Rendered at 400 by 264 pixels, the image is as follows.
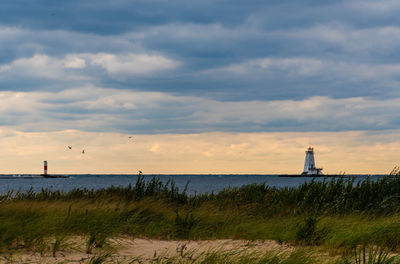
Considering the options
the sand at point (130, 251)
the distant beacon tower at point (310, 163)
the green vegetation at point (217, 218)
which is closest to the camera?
the sand at point (130, 251)

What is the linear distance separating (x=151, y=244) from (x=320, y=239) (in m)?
4.46

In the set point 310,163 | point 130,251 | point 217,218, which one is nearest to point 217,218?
point 217,218

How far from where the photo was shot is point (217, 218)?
581 inches

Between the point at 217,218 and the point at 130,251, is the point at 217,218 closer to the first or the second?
the point at 217,218

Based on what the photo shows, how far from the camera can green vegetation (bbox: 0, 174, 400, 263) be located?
10814 mm

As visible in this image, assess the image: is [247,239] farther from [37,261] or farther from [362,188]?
[362,188]

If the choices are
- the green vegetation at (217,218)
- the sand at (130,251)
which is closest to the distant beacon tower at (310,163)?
the green vegetation at (217,218)

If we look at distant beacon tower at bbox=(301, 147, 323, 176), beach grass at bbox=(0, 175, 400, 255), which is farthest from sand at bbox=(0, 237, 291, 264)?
distant beacon tower at bbox=(301, 147, 323, 176)

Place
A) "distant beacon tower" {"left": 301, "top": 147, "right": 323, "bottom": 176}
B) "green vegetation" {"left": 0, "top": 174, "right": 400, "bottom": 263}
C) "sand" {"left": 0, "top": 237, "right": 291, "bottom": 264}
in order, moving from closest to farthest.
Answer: "sand" {"left": 0, "top": 237, "right": 291, "bottom": 264}
"green vegetation" {"left": 0, "top": 174, "right": 400, "bottom": 263}
"distant beacon tower" {"left": 301, "top": 147, "right": 323, "bottom": 176}

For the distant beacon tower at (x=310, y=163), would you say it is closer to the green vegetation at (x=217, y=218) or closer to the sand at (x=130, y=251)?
the green vegetation at (x=217, y=218)

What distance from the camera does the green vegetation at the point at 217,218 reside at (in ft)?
35.5

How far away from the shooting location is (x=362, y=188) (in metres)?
18.1

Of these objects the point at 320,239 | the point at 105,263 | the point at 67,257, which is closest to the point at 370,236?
the point at 320,239

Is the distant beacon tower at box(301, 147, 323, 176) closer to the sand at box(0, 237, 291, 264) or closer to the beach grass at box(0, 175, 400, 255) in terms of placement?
the beach grass at box(0, 175, 400, 255)
